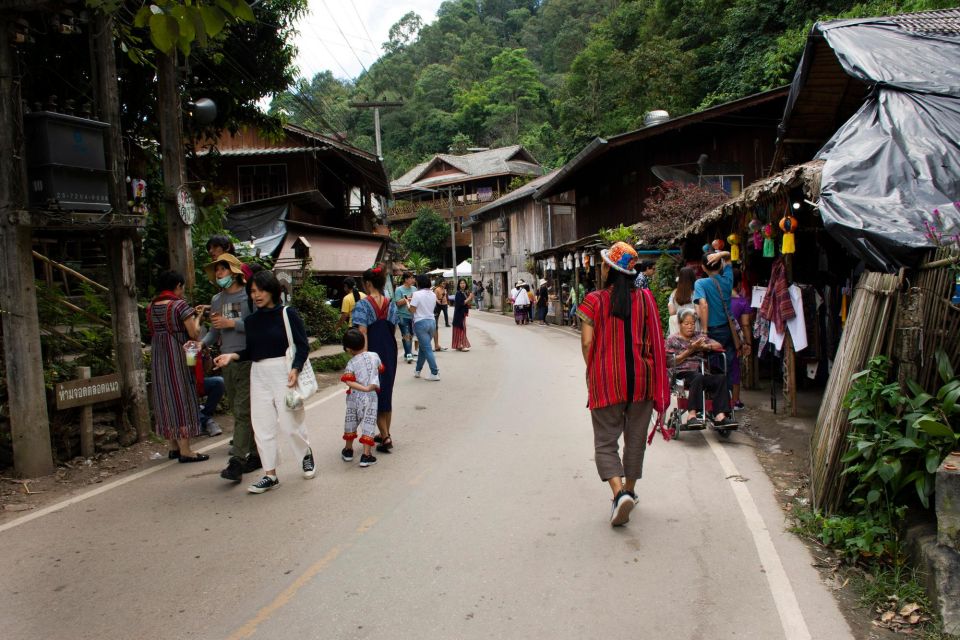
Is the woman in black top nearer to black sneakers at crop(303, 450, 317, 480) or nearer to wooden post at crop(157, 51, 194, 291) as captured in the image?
black sneakers at crop(303, 450, 317, 480)

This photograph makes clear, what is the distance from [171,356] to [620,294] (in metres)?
4.42

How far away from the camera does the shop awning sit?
20.4 m

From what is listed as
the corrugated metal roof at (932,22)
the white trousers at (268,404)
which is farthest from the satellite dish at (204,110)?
the corrugated metal roof at (932,22)

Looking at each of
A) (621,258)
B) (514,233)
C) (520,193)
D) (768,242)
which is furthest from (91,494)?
(514,233)

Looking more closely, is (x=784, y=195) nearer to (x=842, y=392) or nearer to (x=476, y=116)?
(x=842, y=392)

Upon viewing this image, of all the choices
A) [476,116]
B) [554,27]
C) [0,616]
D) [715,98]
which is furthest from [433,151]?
[0,616]

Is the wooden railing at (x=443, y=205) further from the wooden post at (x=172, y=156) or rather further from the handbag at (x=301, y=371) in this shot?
the handbag at (x=301, y=371)

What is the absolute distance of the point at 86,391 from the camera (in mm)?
7348

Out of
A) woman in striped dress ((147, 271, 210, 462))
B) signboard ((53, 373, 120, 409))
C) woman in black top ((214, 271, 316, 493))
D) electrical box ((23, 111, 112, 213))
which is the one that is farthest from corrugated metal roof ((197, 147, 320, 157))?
woman in black top ((214, 271, 316, 493))

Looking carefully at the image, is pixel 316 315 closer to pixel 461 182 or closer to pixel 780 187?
pixel 780 187

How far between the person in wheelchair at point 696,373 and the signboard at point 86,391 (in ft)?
20.1

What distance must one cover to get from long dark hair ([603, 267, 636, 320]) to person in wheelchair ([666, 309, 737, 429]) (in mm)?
2744

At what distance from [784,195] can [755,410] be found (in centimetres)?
283

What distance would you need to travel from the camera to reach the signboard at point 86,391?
7070 millimetres
